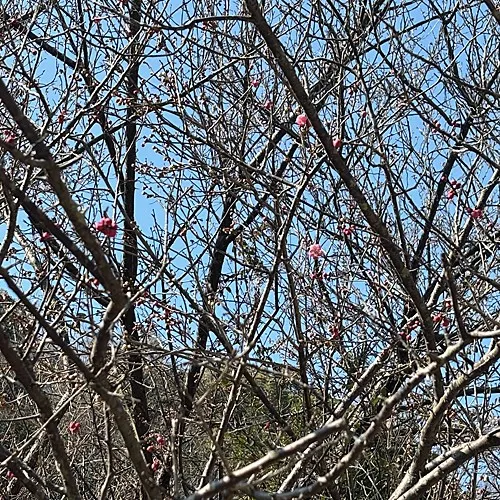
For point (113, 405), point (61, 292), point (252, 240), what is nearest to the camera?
point (113, 405)

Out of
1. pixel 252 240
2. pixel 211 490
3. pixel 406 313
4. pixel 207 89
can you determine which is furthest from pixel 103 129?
pixel 211 490

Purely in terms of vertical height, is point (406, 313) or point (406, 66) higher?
point (406, 66)

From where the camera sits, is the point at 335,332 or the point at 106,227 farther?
the point at 335,332

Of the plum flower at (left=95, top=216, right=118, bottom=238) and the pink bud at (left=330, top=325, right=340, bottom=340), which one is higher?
the pink bud at (left=330, top=325, right=340, bottom=340)

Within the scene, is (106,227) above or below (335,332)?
below

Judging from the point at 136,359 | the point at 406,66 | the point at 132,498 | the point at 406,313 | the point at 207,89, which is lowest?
the point at 132,498

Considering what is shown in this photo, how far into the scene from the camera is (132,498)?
4945 millimetres

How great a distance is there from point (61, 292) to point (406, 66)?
252 cm

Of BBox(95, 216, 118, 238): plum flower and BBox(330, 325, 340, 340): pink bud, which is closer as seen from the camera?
BBox(95, 216, 118, 238): plum flower

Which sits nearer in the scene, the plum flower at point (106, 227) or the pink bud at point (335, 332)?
the plum flower at point (106, 227)

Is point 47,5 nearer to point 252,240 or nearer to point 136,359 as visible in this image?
point 252,240

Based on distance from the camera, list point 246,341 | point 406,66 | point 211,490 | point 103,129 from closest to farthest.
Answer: point 211,490
point 246,341
point 406,66
point 103,129

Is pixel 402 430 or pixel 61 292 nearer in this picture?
pixel 61 292

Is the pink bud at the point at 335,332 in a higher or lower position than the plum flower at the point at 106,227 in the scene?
higher
